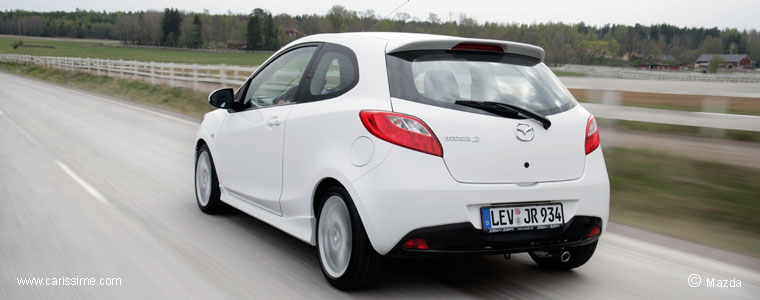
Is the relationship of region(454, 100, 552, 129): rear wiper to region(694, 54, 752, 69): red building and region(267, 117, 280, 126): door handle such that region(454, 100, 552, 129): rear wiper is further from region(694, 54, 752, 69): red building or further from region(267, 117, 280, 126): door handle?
region(694, 54, 752, 69): red building

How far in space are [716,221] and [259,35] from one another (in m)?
153

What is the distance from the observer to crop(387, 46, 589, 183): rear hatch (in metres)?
3.71

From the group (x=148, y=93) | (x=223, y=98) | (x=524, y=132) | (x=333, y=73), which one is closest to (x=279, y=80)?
(x=223, y=98)

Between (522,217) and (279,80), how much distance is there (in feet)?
7.88

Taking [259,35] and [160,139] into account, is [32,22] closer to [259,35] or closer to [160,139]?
[259,35]

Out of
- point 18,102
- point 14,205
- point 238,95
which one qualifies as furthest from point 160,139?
point 18,102

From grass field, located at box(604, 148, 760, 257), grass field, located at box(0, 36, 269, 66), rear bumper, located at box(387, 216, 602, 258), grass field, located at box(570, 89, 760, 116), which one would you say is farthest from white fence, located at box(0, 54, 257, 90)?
grass field, located at box(0, 36, 269, 66)

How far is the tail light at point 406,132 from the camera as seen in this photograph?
3645 millimetres

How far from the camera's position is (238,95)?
577 cm

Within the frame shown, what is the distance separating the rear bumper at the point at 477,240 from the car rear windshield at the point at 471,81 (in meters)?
0.65

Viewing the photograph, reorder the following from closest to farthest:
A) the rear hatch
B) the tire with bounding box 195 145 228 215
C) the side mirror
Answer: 1. the rear hatch
2. the side mirror
3. the tire with bounding box 195 145 228 215

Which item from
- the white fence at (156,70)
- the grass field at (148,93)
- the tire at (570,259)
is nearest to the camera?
the tire at (570,259)

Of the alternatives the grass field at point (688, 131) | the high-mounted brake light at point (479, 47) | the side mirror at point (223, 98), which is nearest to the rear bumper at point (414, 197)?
the high-mounted brake light at point (479, 47)

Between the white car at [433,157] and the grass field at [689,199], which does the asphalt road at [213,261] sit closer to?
the white car at [433,157]
